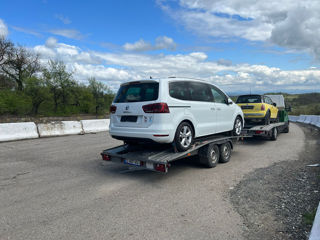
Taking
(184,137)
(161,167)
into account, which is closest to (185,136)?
(184,137)

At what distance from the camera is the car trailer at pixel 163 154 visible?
4965 millimetres

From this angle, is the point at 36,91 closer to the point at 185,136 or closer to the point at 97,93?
the point at 97,93

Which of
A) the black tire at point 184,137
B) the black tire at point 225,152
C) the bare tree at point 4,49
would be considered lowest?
the black tire at point 225,152

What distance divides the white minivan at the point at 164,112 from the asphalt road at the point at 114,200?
3.16 feet

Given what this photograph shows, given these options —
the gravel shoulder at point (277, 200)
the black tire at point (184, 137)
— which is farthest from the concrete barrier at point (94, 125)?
the gravel shoulder at point (277, 200)

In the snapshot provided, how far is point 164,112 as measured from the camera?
16.8ft

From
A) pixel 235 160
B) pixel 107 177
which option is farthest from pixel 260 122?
pixel 107 177

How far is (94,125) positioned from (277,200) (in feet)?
38.7

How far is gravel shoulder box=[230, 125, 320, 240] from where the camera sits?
10.8ft

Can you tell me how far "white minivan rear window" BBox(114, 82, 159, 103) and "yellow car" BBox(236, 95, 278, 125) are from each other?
22.1 ft

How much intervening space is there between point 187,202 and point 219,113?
11.4 feet

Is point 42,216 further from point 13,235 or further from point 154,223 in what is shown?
point 154,223

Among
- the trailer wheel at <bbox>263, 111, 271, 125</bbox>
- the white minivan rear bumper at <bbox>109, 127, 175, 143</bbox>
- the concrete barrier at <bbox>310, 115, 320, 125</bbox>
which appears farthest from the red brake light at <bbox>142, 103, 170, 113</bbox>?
the concrete barrier at <bbox>310, 115, 320, 125</bbox>

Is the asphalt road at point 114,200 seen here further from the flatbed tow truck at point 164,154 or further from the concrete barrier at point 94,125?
the concrete barrier at point 94,125
